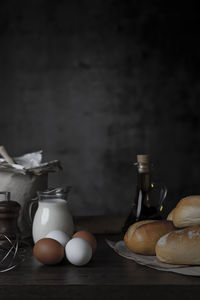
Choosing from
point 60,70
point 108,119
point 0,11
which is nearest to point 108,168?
point 108,119

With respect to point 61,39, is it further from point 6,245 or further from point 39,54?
point 6,245

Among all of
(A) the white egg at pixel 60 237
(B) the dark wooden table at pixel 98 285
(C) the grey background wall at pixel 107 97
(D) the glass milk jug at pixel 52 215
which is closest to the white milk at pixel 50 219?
(D) the glass milk jug at pixel 52 215

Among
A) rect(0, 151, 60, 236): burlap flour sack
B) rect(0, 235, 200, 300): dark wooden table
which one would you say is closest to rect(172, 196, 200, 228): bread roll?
rect(0, 235, 200, 300): dark wooden table

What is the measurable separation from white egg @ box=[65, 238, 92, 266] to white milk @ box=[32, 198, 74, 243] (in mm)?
197

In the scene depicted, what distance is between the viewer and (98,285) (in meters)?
0.64

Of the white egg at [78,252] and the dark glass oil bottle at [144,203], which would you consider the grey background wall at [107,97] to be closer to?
the dark glass oil bottle at [144,203]

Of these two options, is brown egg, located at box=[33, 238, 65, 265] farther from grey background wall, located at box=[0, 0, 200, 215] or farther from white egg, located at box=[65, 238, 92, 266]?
grey background wall, located at box=[0, 0, 200, 215]

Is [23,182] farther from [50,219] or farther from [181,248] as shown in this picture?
[181,248]

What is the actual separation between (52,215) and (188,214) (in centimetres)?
33

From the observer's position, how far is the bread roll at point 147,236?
2.68ft

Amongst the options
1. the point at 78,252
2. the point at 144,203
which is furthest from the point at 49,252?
the point at 144,203

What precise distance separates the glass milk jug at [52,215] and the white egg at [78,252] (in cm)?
20

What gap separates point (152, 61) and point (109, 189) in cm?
103

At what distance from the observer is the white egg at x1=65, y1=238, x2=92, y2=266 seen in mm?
756
